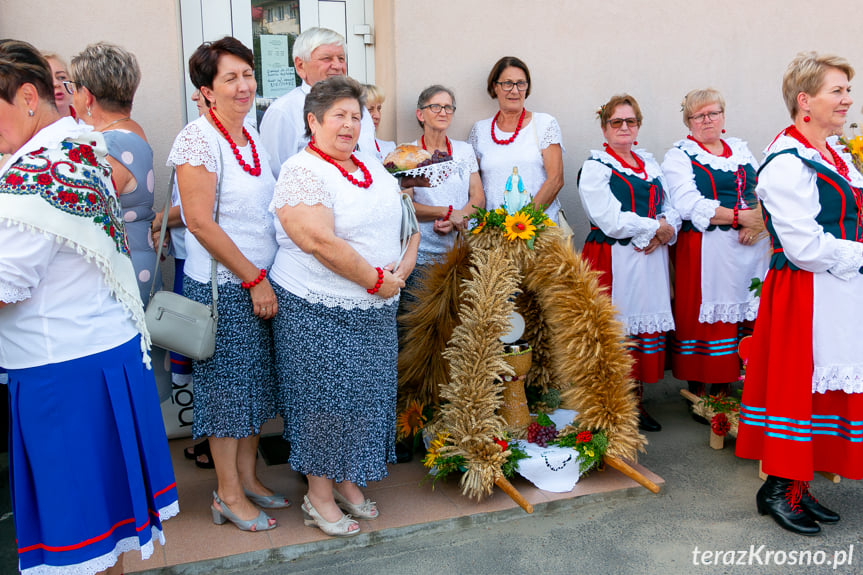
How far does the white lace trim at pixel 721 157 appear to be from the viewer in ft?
15.3

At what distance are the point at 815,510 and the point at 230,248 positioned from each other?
291 centimetres

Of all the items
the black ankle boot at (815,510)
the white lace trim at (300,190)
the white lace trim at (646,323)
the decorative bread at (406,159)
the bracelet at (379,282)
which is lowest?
the black ankle boot at (815,510)

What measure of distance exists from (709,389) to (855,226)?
74.6 inches

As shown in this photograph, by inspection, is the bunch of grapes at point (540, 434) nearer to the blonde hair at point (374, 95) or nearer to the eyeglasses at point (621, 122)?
the eyeglasses at point (621, 122)

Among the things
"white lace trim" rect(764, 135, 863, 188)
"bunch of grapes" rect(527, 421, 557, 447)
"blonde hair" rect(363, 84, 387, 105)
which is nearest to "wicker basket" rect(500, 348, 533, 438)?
"bunch of grapes" rect(527, 421, 557, 447)

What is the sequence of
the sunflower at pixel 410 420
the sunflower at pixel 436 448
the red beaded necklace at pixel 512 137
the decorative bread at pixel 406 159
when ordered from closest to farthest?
the sunflower at pixel 436 448 → the decorative bread at pixel 406 159 → the sunflower at pixel 410 420 → the red beaded necklace at pixel 512 137

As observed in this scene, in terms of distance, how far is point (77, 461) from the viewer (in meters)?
2.14

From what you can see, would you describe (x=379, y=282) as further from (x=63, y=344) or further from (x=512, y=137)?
(x=512, y=137)

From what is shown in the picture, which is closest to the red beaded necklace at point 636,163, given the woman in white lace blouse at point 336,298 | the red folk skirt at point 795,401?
the red folk skirt at point 795,401

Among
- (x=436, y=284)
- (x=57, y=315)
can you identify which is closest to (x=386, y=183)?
(x=436, y=284)

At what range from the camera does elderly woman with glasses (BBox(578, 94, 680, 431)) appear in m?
4.37

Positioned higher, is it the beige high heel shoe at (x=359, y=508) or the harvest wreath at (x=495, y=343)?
the harvest wreath at (x=495, y=343)

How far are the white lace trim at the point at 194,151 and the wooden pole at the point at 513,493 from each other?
190 centimetres

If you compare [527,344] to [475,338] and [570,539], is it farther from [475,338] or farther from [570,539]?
[570,539]
